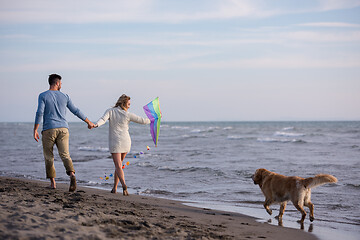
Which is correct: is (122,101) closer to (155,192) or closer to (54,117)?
(54,117)

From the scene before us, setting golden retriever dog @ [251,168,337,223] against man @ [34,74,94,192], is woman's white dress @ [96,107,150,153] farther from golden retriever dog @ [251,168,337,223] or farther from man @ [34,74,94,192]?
golden retriever dog @ [251,168,337,223]

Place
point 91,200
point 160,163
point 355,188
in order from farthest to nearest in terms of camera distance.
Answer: point 160,163, point 355,188, point 91,200

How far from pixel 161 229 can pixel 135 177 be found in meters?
6.11

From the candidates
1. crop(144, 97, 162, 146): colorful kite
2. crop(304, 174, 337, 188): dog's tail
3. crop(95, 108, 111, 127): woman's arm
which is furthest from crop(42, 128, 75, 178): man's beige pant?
crop(304, 174, 337, 188): dog's tail

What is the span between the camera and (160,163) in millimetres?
13172

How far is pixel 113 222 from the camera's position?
414 centimetres

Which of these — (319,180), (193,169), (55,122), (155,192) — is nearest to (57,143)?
(55,122)

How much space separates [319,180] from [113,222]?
2826 mm

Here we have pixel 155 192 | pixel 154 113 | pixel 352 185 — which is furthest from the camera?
pixel 352 185

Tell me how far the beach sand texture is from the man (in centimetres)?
83

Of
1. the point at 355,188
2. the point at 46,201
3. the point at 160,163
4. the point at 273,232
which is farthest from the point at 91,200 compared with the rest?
the point at 160,163

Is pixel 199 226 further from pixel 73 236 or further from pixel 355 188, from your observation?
pixel 355 188

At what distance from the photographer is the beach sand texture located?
3648 mm

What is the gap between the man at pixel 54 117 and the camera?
623cm
